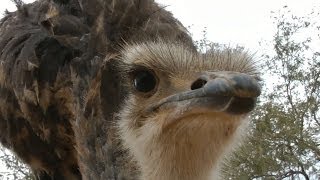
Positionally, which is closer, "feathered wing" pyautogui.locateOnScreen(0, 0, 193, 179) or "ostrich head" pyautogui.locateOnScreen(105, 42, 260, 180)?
"ostrich head" pyautogui.locateOnScreen(105, 42, 260, 180)

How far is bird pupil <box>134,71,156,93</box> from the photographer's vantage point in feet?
8.48

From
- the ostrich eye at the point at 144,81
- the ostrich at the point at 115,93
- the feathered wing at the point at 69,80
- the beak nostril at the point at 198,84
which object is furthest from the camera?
the feathered wing at the point at 69,80

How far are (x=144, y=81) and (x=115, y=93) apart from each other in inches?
24.8

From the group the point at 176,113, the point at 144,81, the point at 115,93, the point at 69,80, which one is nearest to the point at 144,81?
the point at 144,81

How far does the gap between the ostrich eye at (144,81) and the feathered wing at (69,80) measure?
0.46 meters

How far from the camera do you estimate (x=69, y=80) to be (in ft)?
10.9

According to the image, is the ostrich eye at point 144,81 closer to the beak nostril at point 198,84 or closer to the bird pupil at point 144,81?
the bird pupil at point 144,81

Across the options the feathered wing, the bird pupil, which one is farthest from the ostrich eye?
the feathered wing

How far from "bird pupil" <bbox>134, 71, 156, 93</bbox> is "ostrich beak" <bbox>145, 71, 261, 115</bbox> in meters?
0.34

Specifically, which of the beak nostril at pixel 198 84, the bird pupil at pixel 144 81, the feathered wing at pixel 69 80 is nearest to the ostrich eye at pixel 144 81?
the bird pupil at pixel 144 81

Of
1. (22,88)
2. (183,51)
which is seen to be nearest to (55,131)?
(22,88)

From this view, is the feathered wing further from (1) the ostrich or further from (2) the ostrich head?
(2) the ostrich head

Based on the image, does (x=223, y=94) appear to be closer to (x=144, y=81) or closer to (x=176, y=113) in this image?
(x=176, y=113)

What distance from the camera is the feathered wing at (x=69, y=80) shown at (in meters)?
3.20
